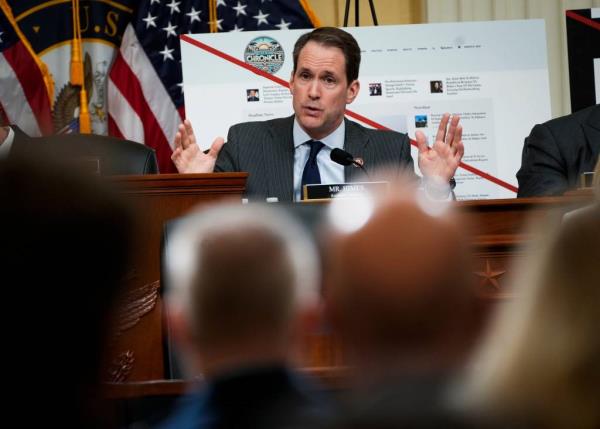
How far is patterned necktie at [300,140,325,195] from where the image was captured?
4641 mm

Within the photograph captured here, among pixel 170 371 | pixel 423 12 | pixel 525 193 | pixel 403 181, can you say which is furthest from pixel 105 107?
pixel 403 181

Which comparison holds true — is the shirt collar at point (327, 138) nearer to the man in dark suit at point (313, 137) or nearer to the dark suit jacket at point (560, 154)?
the man in dark suit at point (313, 137)

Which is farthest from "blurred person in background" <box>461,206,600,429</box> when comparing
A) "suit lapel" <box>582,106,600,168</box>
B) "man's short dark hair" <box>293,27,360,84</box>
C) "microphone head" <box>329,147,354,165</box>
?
"man's short dark hair" <box>293,27,360,84</box>

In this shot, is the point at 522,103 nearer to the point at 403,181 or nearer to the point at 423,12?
the point at 423,12

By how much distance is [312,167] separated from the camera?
4.70 meters

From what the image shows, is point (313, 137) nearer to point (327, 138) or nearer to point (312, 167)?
point (327, 138)

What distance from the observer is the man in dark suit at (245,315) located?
98cm

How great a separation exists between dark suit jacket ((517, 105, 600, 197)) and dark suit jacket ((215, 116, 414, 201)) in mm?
582

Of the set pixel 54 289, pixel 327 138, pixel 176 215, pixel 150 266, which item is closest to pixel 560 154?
pixel 327 138

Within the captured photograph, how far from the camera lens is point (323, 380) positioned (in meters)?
2.03

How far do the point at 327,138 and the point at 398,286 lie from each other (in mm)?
3980

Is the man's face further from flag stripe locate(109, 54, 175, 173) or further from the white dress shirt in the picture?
flag stripe locate(109, 54, 175, 173)

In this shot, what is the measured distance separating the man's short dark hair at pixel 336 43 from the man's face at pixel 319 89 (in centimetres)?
3

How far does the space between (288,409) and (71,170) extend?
33 centimetres
